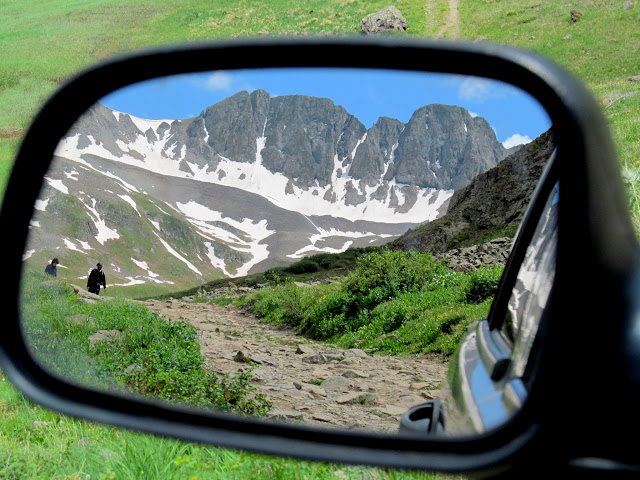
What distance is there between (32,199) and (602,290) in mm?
1919

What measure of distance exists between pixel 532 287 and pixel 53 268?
3.56 m

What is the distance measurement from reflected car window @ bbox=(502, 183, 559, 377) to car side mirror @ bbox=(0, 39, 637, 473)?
0.06 ft

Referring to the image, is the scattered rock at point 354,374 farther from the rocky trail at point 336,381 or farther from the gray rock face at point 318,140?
the gray rock face at point 318,140

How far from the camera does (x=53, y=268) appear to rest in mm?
3971

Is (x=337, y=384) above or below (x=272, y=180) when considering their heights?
below

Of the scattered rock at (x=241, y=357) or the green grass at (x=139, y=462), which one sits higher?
the green grass at (x=139, y=462)

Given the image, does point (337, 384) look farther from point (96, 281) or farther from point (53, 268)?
point (96, 281)

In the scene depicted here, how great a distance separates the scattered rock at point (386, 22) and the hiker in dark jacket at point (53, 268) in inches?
2027

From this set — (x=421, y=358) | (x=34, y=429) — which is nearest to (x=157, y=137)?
(x=34, y=429)

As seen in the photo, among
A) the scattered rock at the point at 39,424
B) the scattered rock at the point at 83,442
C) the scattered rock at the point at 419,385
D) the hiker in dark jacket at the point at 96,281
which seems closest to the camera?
the scattered rock at the point at 83,442

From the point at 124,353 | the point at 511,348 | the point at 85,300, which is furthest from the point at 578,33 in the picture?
the point at 511,348

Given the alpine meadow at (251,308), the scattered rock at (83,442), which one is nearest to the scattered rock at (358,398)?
the alpine meadow at (251,308)

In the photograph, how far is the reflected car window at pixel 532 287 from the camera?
4.27ft

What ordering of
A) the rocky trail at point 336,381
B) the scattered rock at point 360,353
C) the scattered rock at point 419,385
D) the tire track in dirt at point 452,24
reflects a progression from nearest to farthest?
the rocky trail at point 336,381
the scattered rock at point 419,385
the scattered rock at point 360,353
the tire track in dirt at point 452,24
